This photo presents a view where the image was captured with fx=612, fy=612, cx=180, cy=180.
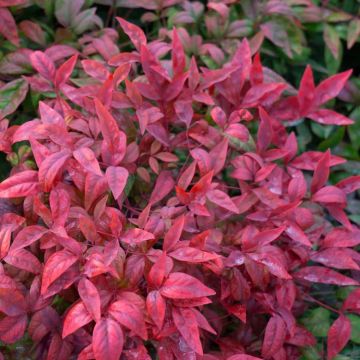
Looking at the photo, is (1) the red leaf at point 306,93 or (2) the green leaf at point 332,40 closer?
(1) the red leaf at point 306,93

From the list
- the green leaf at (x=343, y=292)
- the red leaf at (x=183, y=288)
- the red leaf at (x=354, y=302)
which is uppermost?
the red leaf at (x=183, y=288)

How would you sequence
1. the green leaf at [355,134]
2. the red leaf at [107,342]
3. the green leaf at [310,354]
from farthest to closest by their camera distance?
the green leaf at [355,134], the green leaf at [310,354], the red leaf at [107,342]

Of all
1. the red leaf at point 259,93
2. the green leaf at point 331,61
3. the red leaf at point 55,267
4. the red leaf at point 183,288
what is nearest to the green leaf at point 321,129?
the green leaf at point 331,61

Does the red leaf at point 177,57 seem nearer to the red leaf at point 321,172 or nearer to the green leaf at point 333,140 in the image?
the red leaf at point 321,172

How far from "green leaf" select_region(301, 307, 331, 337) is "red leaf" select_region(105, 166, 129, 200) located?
0.68 metres

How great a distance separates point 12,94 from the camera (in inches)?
60.2

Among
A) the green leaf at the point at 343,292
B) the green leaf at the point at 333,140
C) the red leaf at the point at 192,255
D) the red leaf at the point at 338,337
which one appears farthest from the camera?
the green leaf at the point at 333,140

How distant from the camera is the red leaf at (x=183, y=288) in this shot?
1.10 metres

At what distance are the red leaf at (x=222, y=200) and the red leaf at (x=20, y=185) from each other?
35cm

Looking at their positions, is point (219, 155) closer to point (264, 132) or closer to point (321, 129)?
point (264, 132)

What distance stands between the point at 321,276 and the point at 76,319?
608 mm

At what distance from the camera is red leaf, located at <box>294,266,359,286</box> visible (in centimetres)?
139

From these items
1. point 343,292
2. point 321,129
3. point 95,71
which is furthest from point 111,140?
point 321,129

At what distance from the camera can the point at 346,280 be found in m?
1.39
